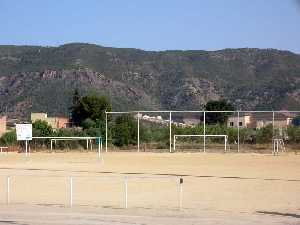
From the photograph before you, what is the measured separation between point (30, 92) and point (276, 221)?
367ft

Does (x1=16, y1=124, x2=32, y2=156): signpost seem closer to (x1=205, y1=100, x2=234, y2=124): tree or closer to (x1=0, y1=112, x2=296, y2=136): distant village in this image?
(x1=0, y1=112, x2=296, y2=136): distant village

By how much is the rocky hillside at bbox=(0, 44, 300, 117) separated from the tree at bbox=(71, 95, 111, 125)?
23773 mm

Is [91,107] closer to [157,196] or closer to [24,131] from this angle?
[24,131]

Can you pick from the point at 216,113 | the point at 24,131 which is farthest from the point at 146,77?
the point at 24,131

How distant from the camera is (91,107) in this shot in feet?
317

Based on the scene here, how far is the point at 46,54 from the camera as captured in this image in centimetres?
14475

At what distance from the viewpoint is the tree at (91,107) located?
94637 millimetres

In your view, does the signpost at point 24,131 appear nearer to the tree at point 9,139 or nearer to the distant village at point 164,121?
the tree at point 9,139

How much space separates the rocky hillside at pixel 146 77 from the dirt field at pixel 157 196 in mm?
88272

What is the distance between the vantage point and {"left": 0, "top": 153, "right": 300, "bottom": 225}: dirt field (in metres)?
17.4

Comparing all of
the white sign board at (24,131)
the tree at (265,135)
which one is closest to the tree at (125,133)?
the tree at (265,135)

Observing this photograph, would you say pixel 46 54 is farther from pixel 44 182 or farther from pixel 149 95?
pixel 44 182

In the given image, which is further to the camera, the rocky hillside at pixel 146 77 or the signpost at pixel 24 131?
the rocky hillside at pixel 146 77

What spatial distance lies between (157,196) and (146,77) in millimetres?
114872
